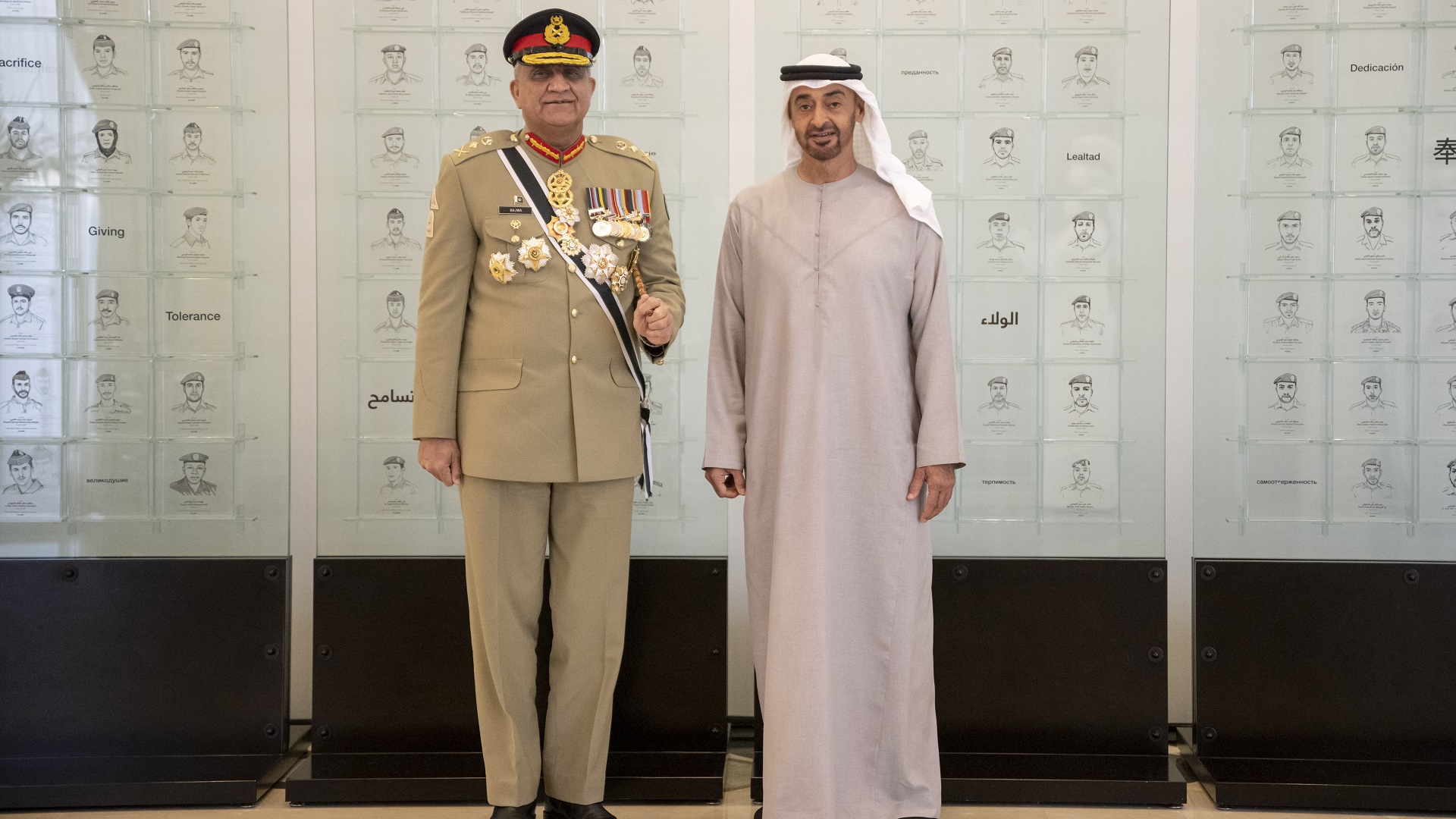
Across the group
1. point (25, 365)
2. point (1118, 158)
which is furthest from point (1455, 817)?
point (25, 365)

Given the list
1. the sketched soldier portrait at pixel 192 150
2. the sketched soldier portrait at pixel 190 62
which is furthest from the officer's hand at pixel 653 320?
the sketched soldier portrait at pixel 190 62

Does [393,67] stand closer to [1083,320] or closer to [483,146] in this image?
[483,146]

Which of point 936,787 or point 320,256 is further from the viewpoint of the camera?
point 320,256

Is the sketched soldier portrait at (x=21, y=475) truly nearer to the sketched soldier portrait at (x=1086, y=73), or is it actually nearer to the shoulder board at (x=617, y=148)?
the shoulder board at (x=617, y=148)

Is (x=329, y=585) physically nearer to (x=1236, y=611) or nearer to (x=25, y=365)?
(x=25, y=365)

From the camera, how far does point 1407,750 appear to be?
349 centimetres

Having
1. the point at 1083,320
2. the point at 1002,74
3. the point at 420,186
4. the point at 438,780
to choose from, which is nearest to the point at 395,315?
the point at 420,186

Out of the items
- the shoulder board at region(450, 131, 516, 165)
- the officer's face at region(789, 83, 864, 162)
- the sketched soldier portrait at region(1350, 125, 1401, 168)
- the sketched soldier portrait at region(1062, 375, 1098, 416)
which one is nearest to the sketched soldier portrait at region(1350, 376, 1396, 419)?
the sketched soldier portrait at region(1350, 125, 1401, 168)

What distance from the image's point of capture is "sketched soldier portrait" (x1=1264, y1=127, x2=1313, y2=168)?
3.53 m

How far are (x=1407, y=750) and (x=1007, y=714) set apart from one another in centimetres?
116

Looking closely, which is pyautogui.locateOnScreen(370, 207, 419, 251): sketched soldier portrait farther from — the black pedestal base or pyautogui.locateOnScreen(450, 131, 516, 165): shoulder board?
the black pedestal base

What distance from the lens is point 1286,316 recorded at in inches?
140

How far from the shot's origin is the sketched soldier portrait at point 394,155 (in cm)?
356

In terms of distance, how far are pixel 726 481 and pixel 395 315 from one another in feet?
4.08
